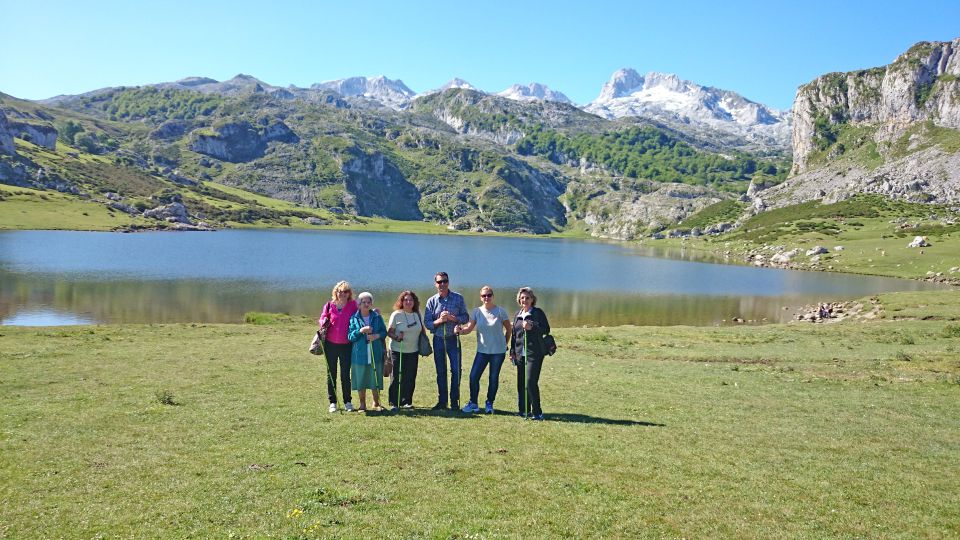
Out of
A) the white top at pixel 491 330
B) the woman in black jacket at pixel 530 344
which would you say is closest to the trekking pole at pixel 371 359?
the white top at pixel 491 330

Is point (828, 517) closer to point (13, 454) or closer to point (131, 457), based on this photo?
point (131, 457)

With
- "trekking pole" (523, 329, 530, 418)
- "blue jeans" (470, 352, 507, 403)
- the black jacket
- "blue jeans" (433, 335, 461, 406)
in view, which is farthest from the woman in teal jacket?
"trekking pole" (523, 329, 530, 418)

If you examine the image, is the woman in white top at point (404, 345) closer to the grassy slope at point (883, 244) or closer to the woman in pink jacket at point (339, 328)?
the woman in pink jacket at point (339, 328)

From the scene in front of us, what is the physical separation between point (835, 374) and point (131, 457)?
27.1 meters

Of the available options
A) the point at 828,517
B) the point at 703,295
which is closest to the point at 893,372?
the point at 828,517

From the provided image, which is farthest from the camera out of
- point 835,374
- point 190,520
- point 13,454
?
point 835,374

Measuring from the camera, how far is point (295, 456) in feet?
44.3

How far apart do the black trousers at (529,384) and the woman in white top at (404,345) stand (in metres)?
3.32

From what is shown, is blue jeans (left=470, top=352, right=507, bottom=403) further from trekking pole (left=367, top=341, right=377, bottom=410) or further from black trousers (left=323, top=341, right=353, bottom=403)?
black trousers (left=323, top=341, right=353, bottom=403)

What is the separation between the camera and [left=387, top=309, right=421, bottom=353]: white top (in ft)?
57.4

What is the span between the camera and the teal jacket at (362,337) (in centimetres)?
1714

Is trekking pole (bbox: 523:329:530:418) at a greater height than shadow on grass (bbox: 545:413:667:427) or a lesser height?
greater

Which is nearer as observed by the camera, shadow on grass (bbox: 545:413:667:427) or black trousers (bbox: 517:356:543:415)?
black trousers (bbox: 517:356:543:415)

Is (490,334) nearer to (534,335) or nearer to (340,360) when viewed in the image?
(534,335)
